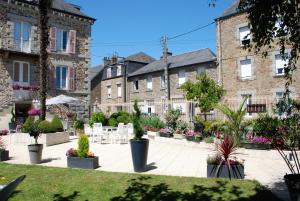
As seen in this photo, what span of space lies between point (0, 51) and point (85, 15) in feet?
25.6

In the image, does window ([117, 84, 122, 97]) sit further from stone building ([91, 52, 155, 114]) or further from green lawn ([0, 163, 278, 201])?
green lawn ([0, 163, 278, 201])

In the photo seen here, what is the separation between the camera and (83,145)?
800 centimetres

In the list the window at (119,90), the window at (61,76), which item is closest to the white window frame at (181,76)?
the window at (119,90)

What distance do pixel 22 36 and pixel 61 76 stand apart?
4183mm

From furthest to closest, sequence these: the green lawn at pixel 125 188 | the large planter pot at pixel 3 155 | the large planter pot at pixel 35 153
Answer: the large planter pot at pixel 3 155
the large planter pot at pixel 35 153
the green lawn at pixel 125 188

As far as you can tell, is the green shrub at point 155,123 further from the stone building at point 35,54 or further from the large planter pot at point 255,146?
the stone building at point 35,54

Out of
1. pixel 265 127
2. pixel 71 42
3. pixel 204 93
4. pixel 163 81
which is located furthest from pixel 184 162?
pixel 163 81

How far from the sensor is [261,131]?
1138cm

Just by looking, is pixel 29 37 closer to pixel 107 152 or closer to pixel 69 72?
pixel 69 72

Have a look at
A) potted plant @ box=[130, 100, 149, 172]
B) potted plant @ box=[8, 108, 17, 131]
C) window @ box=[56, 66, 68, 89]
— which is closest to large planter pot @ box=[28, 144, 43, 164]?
potted plant @ box=[130, 100, 149, 172]

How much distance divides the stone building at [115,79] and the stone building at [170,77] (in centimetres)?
110

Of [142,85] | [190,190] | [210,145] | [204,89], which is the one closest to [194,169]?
[190,190]

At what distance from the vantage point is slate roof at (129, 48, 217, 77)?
84.6 feet

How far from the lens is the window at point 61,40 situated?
23283 millimetres
